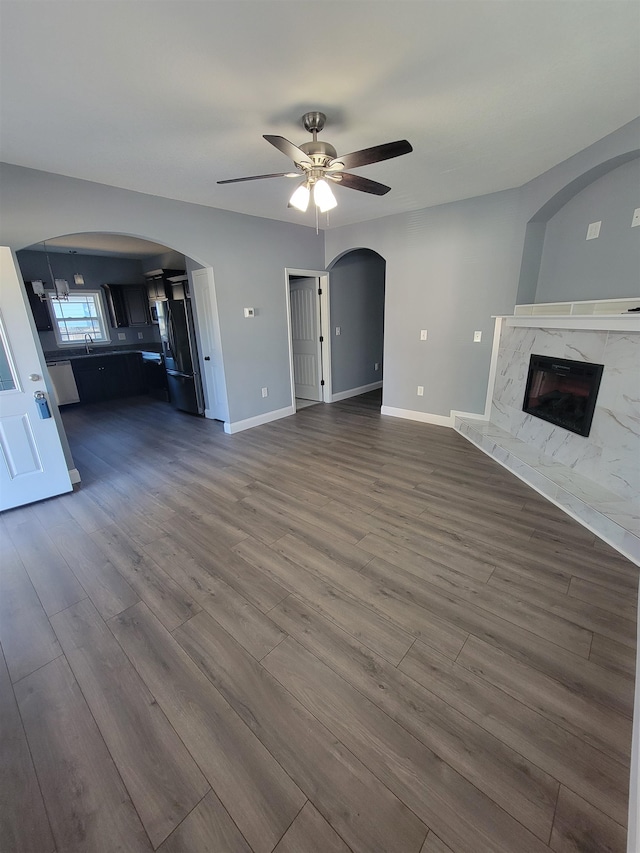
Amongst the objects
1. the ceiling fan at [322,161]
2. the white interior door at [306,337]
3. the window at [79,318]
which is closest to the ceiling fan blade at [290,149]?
the ceiling fan at [322,161]

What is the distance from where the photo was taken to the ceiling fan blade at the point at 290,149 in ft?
6.15

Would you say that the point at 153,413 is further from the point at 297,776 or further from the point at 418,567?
the point at 297,776

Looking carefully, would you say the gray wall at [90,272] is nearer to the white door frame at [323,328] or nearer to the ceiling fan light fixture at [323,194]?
the white door frame at [323,328]

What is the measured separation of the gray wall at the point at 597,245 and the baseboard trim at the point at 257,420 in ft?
12.2

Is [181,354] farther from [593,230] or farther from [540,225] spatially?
[593,230]

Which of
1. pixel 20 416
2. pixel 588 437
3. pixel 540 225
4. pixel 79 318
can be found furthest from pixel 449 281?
pixel 79 318

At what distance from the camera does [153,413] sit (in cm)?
604

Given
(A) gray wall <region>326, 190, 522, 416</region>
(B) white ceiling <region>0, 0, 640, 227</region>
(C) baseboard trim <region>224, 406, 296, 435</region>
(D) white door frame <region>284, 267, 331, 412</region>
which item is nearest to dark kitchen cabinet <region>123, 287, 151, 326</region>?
(D) white door frame <region>284, 267, 331, 412</region>

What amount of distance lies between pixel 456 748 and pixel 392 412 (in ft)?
14.3

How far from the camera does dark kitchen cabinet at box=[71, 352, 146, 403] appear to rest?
662 centimetres

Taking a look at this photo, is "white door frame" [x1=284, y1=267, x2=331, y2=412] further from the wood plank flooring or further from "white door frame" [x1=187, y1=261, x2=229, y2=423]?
the wood plank flooring

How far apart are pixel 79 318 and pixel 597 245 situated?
849 cm

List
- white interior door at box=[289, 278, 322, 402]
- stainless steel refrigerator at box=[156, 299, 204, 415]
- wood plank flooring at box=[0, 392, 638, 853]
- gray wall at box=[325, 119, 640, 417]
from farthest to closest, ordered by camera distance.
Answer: white interior door at box=[289, 278, 322, 402] → stainless steel refrigerator at box=[156, 299, 204, 415] → gray wall at box=[325, 119, 640, 417] → wood plank flooring at box=[0, 392, 638, 853]

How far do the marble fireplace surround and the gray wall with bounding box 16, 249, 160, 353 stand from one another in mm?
7567
